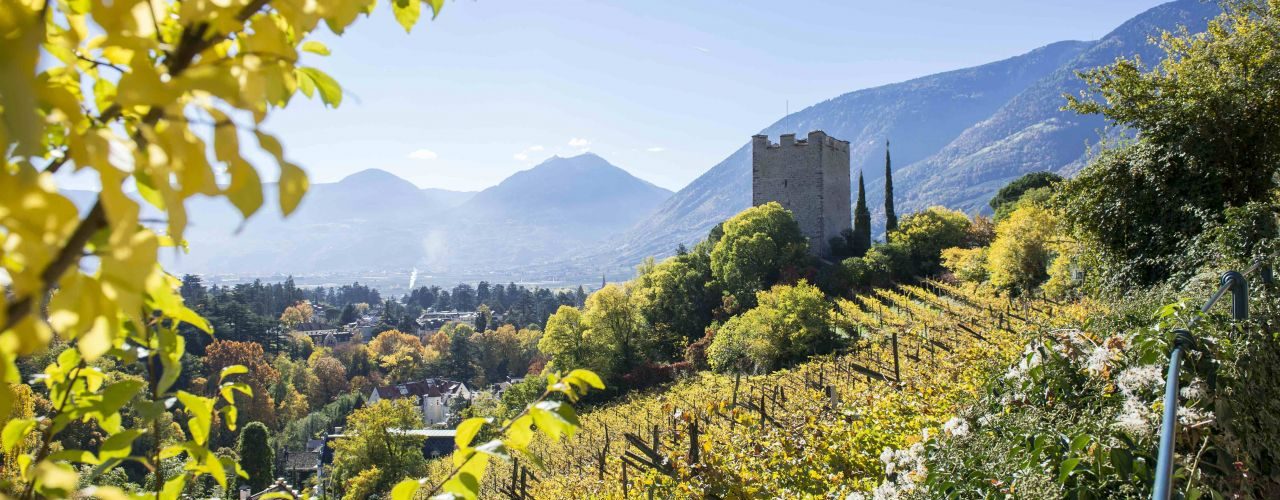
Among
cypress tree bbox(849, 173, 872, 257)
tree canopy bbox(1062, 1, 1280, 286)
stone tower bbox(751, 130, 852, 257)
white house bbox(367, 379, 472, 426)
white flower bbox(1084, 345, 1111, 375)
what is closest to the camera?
white flower bbox(1084, 345, 1111, 375)

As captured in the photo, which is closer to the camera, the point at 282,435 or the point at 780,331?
the point at 780,331

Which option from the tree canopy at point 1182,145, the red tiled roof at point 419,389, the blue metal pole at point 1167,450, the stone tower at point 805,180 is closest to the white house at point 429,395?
the red tiled roof at point 419,389

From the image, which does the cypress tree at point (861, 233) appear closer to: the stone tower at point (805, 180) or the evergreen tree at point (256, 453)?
the stone tower at point (805, 180)

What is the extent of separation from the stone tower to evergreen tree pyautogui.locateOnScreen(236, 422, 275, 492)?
74.0 feet

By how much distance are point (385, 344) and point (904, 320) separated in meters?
57.0

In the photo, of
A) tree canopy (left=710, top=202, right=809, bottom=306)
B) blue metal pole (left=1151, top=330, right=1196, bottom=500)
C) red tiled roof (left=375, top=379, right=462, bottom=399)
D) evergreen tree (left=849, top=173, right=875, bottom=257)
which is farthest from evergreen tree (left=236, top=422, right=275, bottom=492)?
blue metal pole (left=1151, top=330, right=1196, bottom=500)

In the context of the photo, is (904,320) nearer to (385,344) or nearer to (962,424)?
(962,424)

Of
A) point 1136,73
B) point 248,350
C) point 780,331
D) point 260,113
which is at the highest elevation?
point 1136,73

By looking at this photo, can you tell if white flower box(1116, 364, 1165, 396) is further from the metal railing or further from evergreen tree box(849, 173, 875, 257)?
evergreen tree box(849, 173, 875, 257)

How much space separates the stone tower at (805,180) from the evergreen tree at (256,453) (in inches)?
889

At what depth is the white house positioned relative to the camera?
51281mm

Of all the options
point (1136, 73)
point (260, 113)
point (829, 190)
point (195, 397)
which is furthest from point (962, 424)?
point (829, 190)

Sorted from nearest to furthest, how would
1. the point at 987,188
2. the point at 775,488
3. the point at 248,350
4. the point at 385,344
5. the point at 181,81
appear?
1. the point at 181,81
2. the point at 775,488
3. the point at 248,350
4. the point at 385,344
5. the point at 987,188

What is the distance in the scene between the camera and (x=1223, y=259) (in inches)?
203
